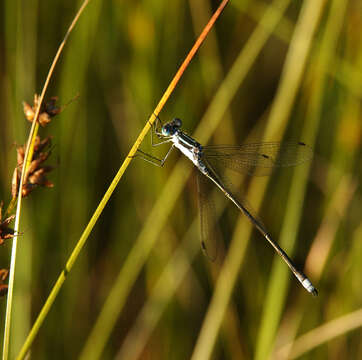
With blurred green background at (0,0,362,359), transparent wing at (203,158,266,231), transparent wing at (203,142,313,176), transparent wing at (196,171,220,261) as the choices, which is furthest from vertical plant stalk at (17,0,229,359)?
transparent wing at (203,158,266,231)

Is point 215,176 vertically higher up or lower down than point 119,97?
lower down

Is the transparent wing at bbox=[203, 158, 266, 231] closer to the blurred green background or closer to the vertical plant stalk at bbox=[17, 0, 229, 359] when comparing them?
the blurred green background

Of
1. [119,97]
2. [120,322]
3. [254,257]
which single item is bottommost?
[120,322]

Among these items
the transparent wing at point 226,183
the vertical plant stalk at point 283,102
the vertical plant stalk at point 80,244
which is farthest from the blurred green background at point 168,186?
the vertical plant stalk at point 80,244

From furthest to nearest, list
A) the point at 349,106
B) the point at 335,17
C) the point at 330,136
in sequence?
the point at 330,136, the point at 349,106, the point at 335,17

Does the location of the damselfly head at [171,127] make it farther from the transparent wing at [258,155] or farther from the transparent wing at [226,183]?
the transparent wing at [226,183]

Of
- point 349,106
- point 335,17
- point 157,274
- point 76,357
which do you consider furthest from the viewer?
point 349,106

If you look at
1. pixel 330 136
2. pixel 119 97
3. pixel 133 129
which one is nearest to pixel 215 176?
pixel 133 129

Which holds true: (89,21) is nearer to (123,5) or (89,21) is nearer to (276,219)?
(123,5)

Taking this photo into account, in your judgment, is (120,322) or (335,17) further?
(120,322)
